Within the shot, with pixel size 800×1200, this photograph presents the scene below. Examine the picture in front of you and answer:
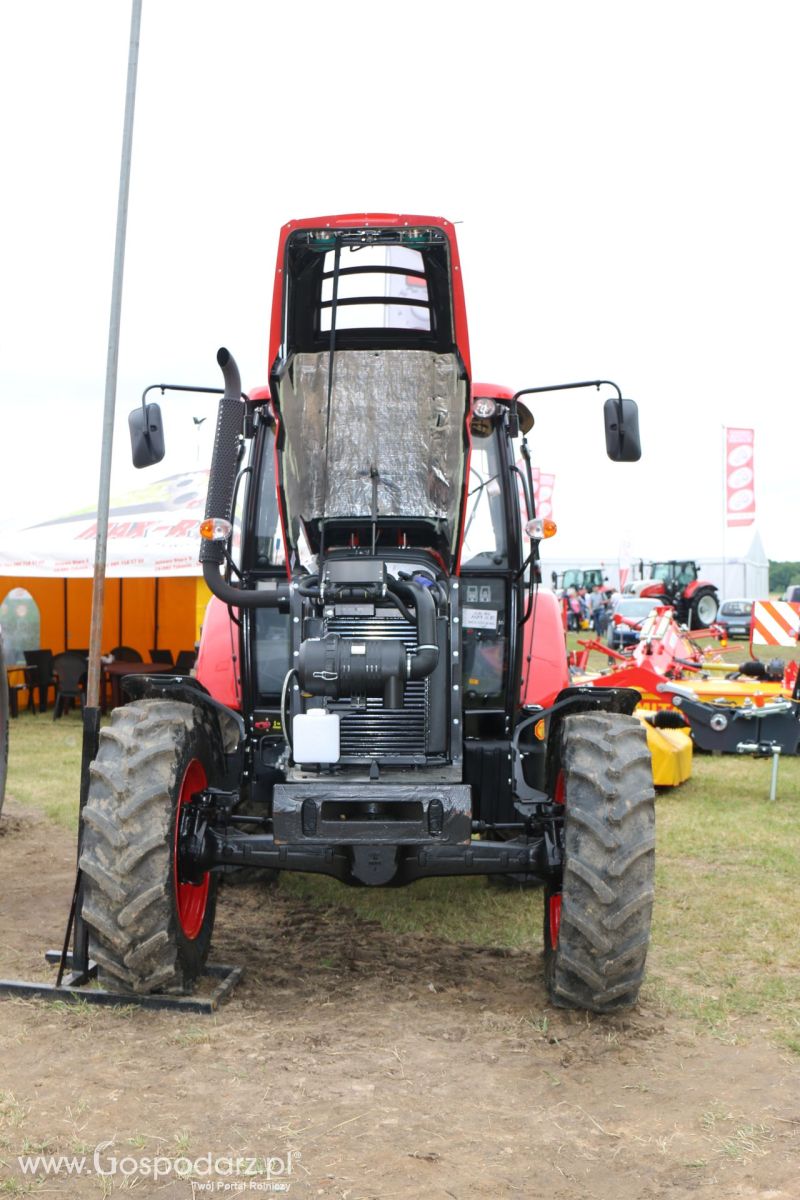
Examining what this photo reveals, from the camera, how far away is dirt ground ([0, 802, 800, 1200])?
318 cm

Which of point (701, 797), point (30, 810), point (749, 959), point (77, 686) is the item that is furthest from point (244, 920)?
point (77, 686)

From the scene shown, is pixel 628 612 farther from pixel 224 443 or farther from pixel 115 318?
pixel 224 443

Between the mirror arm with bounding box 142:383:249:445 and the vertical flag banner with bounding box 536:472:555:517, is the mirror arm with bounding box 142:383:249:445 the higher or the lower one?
the lower one

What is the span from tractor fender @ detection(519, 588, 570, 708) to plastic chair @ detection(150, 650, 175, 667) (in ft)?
31.4

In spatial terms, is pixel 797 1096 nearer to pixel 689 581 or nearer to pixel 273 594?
pixel 273 594

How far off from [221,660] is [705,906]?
292 centimetres

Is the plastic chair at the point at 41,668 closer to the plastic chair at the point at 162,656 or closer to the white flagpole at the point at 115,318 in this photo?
the plastic chair at the point at 162,656

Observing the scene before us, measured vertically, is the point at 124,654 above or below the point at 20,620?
below

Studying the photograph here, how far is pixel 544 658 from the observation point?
6.34 metres

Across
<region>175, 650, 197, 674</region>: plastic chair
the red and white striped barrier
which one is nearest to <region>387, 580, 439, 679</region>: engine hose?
<region>175, 650, 197, 674</region>: plastic chair

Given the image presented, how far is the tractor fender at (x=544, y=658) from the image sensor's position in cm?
619

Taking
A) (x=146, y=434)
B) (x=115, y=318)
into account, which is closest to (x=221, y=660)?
(x=146, y=434)

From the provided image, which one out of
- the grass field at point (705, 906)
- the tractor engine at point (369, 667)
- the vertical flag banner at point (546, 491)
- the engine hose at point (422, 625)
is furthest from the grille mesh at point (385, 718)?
the vertical flag banner at point (546, 491)

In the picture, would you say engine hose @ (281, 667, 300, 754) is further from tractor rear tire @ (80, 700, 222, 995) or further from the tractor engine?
tractor rear tire @ (80, 700, 222, 995)
